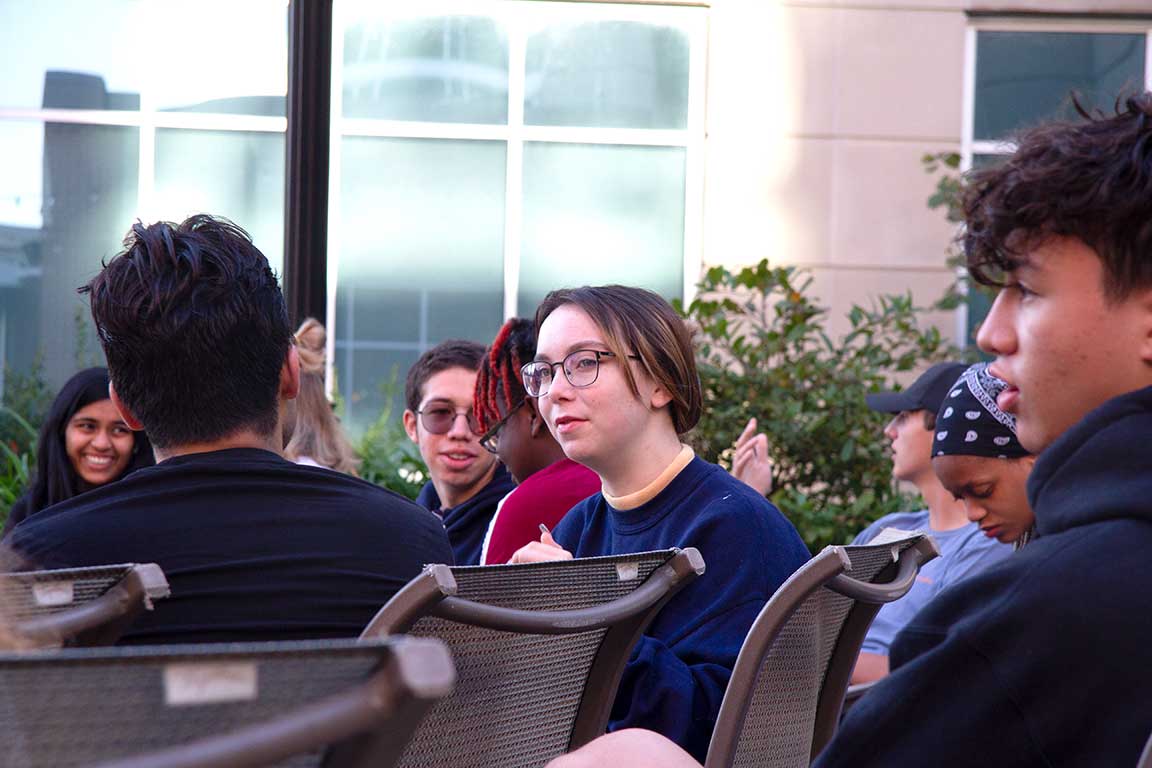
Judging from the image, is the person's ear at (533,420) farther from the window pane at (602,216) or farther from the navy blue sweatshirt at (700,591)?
the window pane at (602,216)

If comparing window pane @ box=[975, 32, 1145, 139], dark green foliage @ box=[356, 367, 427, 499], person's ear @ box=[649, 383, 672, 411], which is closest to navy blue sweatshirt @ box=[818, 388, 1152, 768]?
person's ear @ box=[649, 383, 672, 411]

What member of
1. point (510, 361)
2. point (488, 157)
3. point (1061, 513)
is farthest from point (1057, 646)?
point (488, 157)

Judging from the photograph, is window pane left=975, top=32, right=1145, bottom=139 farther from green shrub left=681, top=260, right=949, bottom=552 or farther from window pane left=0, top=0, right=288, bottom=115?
window pane left=0, top=0, right=288, bottom=115

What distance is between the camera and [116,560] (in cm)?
206

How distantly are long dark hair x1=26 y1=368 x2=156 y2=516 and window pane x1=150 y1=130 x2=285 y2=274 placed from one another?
10.2 feet

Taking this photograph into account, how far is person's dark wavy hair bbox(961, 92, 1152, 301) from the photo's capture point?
1408mm

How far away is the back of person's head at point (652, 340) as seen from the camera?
9.70 feet

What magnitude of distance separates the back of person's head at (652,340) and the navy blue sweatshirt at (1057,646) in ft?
5.32

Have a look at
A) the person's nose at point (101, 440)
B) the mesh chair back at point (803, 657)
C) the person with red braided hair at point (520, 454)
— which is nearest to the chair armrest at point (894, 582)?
the mesh chair back at point (803, 657)

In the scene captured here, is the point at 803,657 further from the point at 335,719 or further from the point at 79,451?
the point at 79,451

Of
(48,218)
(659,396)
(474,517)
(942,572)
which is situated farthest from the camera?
(48,218)

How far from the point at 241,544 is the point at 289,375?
0.49 m

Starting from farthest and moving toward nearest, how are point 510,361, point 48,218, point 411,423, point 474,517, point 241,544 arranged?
point 48,218
point 411,423
point 474,517
point 510,361
point 241,544

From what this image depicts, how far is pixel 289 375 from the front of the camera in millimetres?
2484
